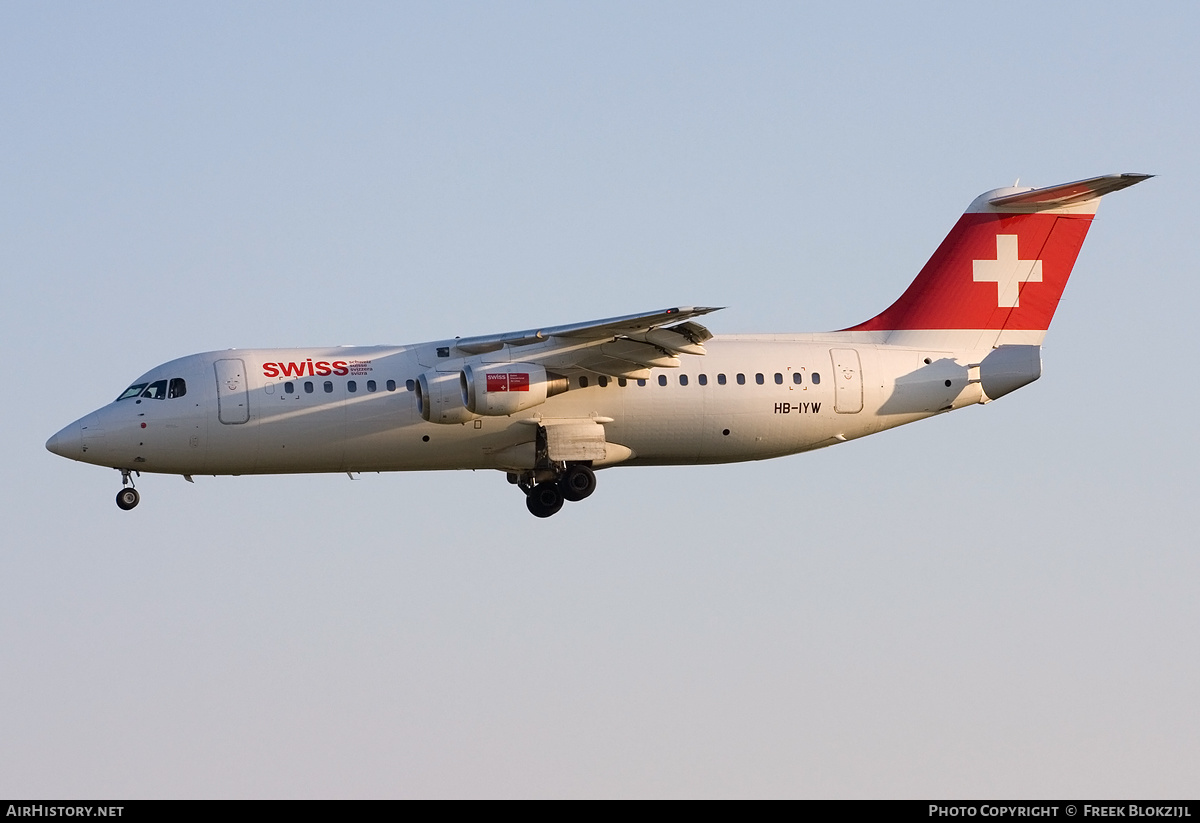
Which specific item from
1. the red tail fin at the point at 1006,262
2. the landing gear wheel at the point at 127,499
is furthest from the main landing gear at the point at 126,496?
the red tail fin at the point at 1006,262

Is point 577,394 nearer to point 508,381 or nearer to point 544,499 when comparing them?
point 508,381

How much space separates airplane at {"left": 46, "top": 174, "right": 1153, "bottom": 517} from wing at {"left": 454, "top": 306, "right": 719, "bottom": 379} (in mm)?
36

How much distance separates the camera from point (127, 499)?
110 ft

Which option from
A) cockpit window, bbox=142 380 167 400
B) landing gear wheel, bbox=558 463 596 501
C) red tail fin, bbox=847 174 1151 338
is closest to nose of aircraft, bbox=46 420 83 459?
cockpit window, bbox=142 380 167 400

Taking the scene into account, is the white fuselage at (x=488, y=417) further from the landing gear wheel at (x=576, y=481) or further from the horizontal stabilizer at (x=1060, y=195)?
the horizontal stabilizer at (x=1060, y=195)

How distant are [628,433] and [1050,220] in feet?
31.5

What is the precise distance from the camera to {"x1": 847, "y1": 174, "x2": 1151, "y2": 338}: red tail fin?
36.5m

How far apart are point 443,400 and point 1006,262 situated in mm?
11673

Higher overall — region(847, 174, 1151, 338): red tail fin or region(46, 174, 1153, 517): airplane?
region(847, 174, 1151, 338): red tail fin

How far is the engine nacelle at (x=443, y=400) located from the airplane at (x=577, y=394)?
0.12ft

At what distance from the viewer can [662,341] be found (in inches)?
1294

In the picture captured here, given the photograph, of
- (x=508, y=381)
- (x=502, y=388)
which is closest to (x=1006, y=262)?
(x=508, y=381)

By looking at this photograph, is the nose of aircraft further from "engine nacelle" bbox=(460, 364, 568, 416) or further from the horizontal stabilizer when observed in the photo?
the horizontal stabilizer
